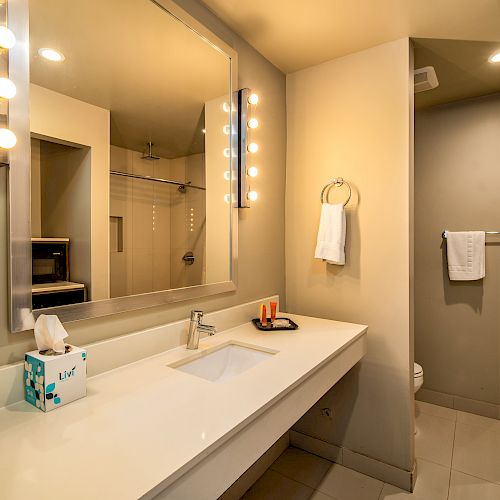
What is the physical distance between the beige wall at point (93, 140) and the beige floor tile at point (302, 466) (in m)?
1.48

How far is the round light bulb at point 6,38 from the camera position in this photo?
92 cm

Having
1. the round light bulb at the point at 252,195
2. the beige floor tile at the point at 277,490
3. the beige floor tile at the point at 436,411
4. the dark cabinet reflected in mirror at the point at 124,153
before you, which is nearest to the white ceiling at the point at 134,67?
the dark cabinet reflected in mirror at the point at 124,153

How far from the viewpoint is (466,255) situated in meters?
2.50

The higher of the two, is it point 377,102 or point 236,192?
point 377,102

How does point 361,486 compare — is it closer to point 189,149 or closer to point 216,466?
point 216,466

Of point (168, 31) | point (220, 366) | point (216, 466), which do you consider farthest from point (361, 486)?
point (168, 31)

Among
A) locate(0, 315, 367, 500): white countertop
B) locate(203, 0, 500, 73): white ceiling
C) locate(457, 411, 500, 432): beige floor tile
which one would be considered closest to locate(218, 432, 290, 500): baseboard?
locate(0, 315, 367, 500): white countertop

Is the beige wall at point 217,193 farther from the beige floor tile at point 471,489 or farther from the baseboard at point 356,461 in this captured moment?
the beige floor tile at point 471,489

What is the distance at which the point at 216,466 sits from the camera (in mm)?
812

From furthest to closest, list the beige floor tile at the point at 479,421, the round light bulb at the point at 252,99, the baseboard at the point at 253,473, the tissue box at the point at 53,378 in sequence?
the beige floor tile at the point at 479,421, the round light bulb at the point at 252,99, the baseboard at the point at 253,473, the tissue box at the point at 53,378

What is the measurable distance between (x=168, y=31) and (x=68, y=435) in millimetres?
1502

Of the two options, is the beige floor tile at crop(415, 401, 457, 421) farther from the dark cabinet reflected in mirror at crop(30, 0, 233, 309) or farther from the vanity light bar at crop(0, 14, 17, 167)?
the vanity light bar at crop(0, 14, 17, 167)

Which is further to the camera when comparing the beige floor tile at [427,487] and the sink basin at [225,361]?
the beige floor tile at [427,487]

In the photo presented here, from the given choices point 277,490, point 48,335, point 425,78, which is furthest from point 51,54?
point 277,490
